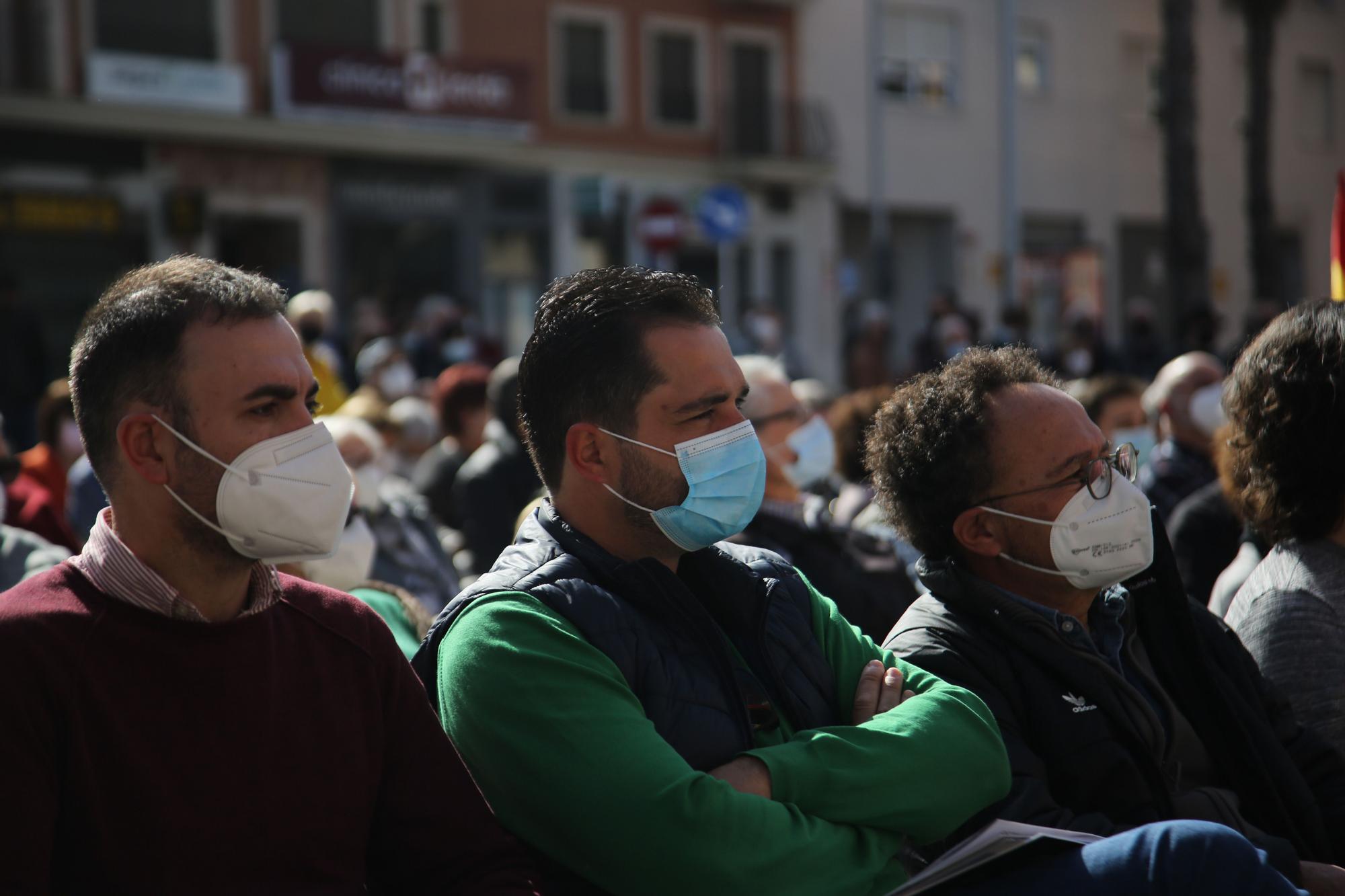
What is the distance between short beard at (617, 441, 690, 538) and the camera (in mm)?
3143

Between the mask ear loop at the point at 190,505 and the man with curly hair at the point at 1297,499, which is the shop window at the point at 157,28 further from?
the mask ear loop at the point at 190,505

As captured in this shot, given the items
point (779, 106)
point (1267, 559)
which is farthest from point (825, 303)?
point (1267, 559)

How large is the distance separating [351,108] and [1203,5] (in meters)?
20.0

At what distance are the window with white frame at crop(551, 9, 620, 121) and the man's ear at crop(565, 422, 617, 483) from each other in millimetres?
25380

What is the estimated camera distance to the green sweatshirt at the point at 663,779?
266 cm

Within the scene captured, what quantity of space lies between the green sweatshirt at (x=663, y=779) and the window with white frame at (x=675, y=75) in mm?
26802

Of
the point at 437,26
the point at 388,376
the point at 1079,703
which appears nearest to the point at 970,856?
the point at 1079,703

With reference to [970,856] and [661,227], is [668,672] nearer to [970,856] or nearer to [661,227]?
[970,856]

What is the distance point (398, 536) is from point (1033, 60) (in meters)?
29.1

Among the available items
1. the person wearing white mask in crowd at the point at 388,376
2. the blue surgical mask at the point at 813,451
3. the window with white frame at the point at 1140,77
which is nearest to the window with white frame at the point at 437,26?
the person wearing white mask in crowd at the point at 388,376

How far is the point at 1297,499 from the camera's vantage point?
3.92 meters

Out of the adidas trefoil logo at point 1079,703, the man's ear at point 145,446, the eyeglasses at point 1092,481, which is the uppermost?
the man's ear at point 145,446

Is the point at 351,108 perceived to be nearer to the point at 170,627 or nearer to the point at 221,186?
the point at 221,186

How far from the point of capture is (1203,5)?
3500cm
